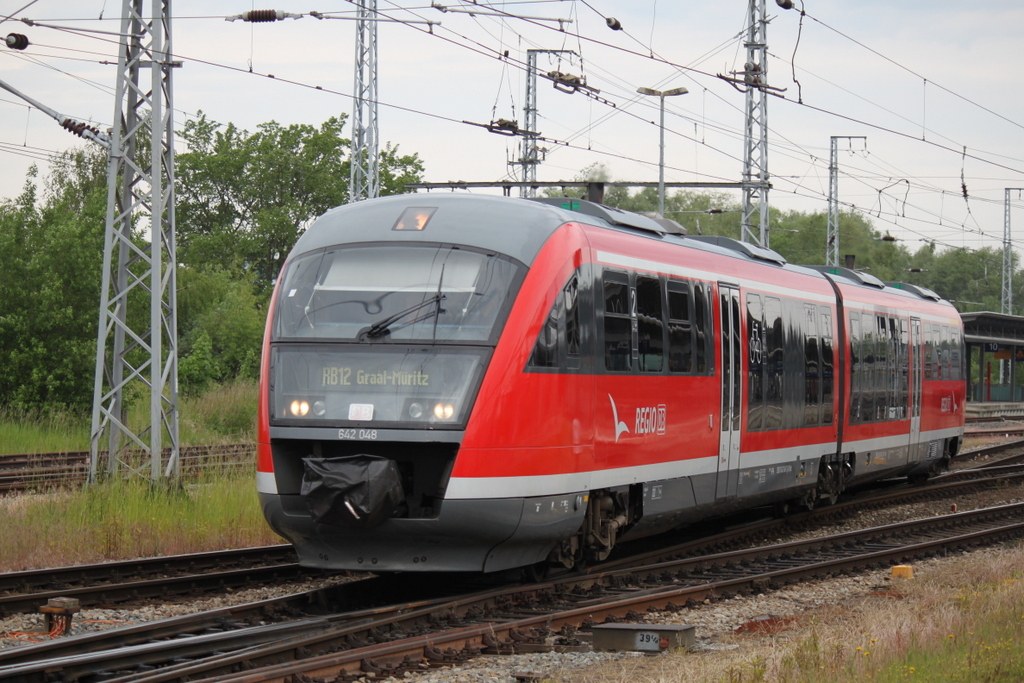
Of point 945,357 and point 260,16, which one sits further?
point 945,357

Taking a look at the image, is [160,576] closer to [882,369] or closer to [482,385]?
[482,385]

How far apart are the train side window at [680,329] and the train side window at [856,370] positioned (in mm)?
6300

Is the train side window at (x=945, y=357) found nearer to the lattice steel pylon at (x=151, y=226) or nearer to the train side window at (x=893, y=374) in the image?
the train side window at (x=893, y=374)

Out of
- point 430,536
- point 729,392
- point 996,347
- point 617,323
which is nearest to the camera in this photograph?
point 430,536

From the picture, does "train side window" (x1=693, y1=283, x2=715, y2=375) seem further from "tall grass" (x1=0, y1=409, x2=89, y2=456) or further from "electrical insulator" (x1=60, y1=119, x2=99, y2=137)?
"tall grass" (x1=0, y1=409, x2=89, y2=456)

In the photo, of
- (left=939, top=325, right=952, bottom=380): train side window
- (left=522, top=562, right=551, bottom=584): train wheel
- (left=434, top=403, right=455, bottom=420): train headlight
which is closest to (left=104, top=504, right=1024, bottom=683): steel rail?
(left=522, top=562, right=551, bottom=584): train wheel

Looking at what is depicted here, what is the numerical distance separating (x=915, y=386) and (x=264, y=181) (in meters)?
41.0

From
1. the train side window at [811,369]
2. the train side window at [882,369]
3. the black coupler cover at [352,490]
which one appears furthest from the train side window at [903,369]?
the black coupler cover at [352,490]

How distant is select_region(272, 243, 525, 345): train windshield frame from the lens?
370 inches

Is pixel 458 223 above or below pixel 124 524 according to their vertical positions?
above

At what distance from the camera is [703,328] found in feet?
41.8

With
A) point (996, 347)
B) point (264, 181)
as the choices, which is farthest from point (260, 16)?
point (996, 347)

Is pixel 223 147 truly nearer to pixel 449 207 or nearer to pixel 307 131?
pixel 307 131

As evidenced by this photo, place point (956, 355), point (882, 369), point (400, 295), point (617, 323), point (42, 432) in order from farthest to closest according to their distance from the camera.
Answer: point (42, 432)
point (956, 355)
point (882, 369)
point (617, 323)
point (400, 295)
